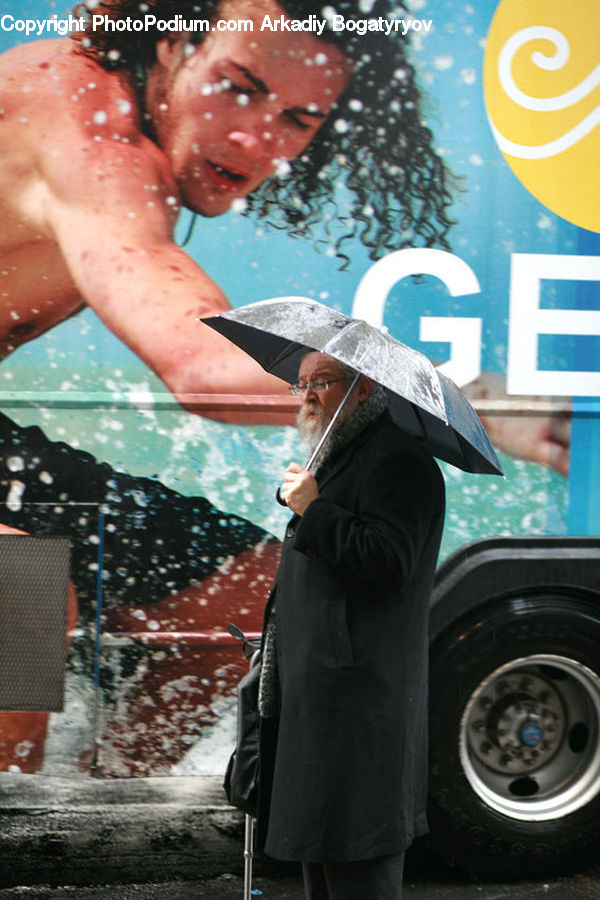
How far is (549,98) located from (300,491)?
6.29ft

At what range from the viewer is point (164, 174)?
3.40 metres

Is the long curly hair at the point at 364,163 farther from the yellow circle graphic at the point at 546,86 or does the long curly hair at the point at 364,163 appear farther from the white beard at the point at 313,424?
the white beard at the point at 313,424

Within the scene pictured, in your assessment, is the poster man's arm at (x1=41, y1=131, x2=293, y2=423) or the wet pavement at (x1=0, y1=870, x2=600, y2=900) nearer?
the poster man's arm at (x1=41, y1=131, x2=293, y2=423)

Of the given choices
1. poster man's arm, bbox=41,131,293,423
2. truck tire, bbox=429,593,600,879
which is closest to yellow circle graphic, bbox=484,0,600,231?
poster man's arm, bbox=41,131,293,423

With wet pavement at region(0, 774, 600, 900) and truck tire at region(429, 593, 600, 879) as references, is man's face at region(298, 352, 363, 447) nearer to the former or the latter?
truck tire at region(429, 593, 600, 879)

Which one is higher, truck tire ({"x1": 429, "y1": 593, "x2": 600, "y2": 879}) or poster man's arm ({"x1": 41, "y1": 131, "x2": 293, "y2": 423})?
poster man's arm ({"x1": 41, "y1": 131, "x2": 293, "y2": 423})

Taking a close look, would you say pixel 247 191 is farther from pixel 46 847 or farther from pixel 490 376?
pixel 46 847

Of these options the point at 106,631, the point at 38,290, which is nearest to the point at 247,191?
the point at 38,290

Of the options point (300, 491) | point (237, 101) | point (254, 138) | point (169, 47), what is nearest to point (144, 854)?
point (300, 491)

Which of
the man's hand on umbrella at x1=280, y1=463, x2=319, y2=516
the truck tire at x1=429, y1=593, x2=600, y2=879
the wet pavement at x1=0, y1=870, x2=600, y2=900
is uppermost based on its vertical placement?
the man's hand on umbrella at x1=280, y1=463, x2=319, y2=516

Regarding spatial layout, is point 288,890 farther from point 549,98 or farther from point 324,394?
point 549,98

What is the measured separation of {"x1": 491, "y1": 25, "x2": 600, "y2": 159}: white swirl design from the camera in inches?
137

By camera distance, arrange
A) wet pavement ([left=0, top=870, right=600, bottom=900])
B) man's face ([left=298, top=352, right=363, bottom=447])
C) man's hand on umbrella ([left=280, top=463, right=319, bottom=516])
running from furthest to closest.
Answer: wet pavement ([left=0, top=870, right=600, bottom=900]) < man's face ([left=298, top=352, right=363, bottom=447]) < man's hand on umbrella ([left=280, top=463, right=319, bottom=516])

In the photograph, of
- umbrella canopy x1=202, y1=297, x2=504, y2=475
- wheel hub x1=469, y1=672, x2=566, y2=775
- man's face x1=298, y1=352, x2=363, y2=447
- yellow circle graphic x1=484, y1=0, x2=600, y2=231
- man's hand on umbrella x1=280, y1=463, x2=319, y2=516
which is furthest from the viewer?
wheel hub x1=469, y1=672, x2=566, y2=775
